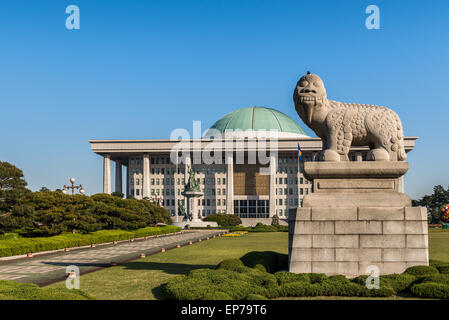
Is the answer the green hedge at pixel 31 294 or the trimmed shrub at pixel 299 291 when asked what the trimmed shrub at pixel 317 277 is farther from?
the green hedge at pixel 31 294

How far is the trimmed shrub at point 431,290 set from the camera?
37.3ft

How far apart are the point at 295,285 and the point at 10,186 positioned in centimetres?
→ 2648

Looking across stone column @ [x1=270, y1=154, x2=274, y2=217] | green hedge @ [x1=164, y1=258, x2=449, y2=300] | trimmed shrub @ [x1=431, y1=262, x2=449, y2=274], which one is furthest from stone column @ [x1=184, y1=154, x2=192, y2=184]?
green hedge @ [x1=164, y1=258, x2=449, y2=300]

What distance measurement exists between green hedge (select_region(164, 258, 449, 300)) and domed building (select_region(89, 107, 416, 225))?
94635mm

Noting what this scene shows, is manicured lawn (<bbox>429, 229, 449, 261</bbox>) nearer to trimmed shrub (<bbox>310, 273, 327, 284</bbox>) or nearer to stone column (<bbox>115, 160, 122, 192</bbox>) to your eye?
trimmed shrub (<bbox>310, 273, 327, 284</bbox>)

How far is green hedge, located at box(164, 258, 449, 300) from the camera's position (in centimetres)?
1125

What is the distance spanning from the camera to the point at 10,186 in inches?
1266

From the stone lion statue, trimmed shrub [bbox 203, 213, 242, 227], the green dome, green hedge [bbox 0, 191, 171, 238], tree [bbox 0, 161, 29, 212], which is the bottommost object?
trimmed shrub [bbox 203, 213, 242, 227]

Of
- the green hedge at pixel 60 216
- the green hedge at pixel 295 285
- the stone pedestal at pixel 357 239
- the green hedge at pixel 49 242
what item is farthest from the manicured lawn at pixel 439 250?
the green hedge at pixel 60 216

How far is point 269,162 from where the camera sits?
116 meters

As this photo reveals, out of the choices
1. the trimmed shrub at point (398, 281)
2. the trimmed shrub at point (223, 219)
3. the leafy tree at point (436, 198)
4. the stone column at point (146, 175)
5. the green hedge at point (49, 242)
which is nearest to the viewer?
the trimmed shrub at point (398, 281)

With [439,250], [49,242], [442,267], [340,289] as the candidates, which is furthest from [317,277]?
[49,242]
